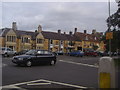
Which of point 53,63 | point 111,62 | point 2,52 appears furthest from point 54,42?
point 111,62

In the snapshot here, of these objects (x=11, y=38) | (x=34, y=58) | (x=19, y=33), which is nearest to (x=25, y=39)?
(x=19, y=33)

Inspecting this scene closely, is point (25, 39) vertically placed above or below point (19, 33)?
below

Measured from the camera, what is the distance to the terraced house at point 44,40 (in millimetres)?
59959

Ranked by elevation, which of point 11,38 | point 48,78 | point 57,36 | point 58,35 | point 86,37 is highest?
point 58,35

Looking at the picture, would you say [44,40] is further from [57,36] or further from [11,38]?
[11,38]

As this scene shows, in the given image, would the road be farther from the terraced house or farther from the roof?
the roof

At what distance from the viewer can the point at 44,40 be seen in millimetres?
68250

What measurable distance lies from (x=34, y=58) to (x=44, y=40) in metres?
50.9

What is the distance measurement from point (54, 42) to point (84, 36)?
1886 centimetres

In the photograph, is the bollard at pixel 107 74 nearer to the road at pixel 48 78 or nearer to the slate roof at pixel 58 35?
the road at pixel 48 78

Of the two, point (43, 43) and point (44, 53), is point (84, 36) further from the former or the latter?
point (44, 53)

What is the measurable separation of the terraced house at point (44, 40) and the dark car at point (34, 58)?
1641 inches

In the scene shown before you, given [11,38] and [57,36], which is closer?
[11,38]

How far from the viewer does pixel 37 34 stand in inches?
2623
